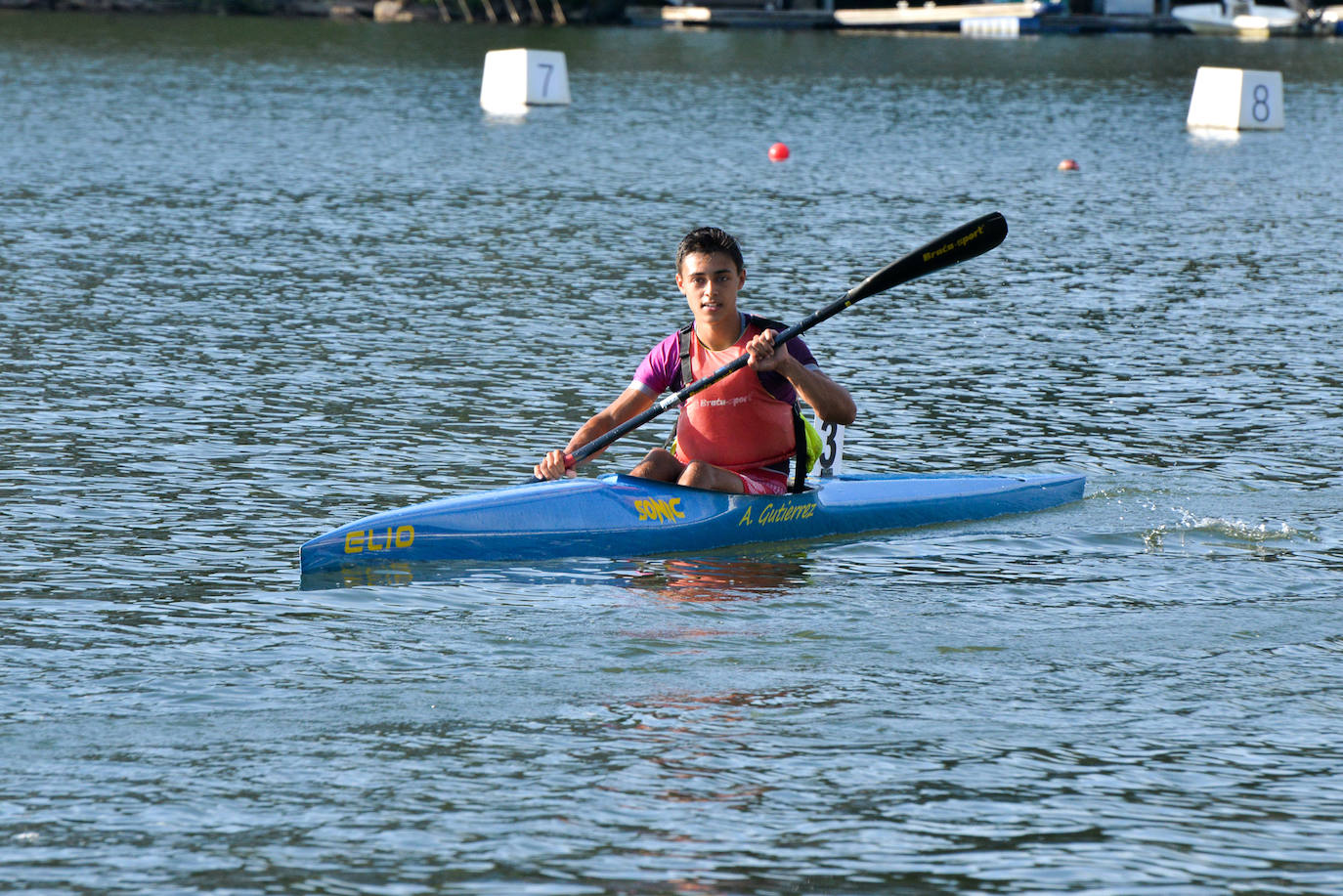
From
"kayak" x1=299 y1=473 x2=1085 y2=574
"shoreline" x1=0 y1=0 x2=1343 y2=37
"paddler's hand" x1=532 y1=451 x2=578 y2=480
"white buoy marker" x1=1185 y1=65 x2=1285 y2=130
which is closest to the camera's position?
"kayak" x1=299 y1=473 x2=1085 y2=574

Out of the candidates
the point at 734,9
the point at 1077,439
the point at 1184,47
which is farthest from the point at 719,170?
the point at 734,9

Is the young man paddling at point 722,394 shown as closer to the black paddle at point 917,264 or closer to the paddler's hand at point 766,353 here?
the paddler's hand at point 766,353

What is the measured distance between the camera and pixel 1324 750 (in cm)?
586

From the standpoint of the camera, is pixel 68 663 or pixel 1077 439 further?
pixel 1077 439

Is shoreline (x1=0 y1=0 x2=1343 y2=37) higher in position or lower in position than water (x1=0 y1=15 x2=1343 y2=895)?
higher

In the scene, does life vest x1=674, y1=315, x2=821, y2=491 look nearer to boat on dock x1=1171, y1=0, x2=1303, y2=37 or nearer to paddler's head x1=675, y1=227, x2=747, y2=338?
paddler's head x1=675, y1=227, x2=747, y2=338

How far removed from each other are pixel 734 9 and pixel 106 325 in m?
65.2

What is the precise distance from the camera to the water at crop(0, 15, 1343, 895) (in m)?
5.15

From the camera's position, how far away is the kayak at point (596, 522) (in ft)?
26.2

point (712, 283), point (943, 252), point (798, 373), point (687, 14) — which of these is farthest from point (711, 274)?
point (687, 14)

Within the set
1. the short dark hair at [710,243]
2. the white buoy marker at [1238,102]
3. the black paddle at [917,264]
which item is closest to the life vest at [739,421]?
the black paddle at [917,264]

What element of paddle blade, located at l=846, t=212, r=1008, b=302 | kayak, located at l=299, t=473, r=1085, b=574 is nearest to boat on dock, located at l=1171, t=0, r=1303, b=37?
paddle blade, located at l=846, t=212, r=1008, b=302

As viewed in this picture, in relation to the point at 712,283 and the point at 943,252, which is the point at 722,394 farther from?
the point at 943,252

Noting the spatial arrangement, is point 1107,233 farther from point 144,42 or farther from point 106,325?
point 144,42
